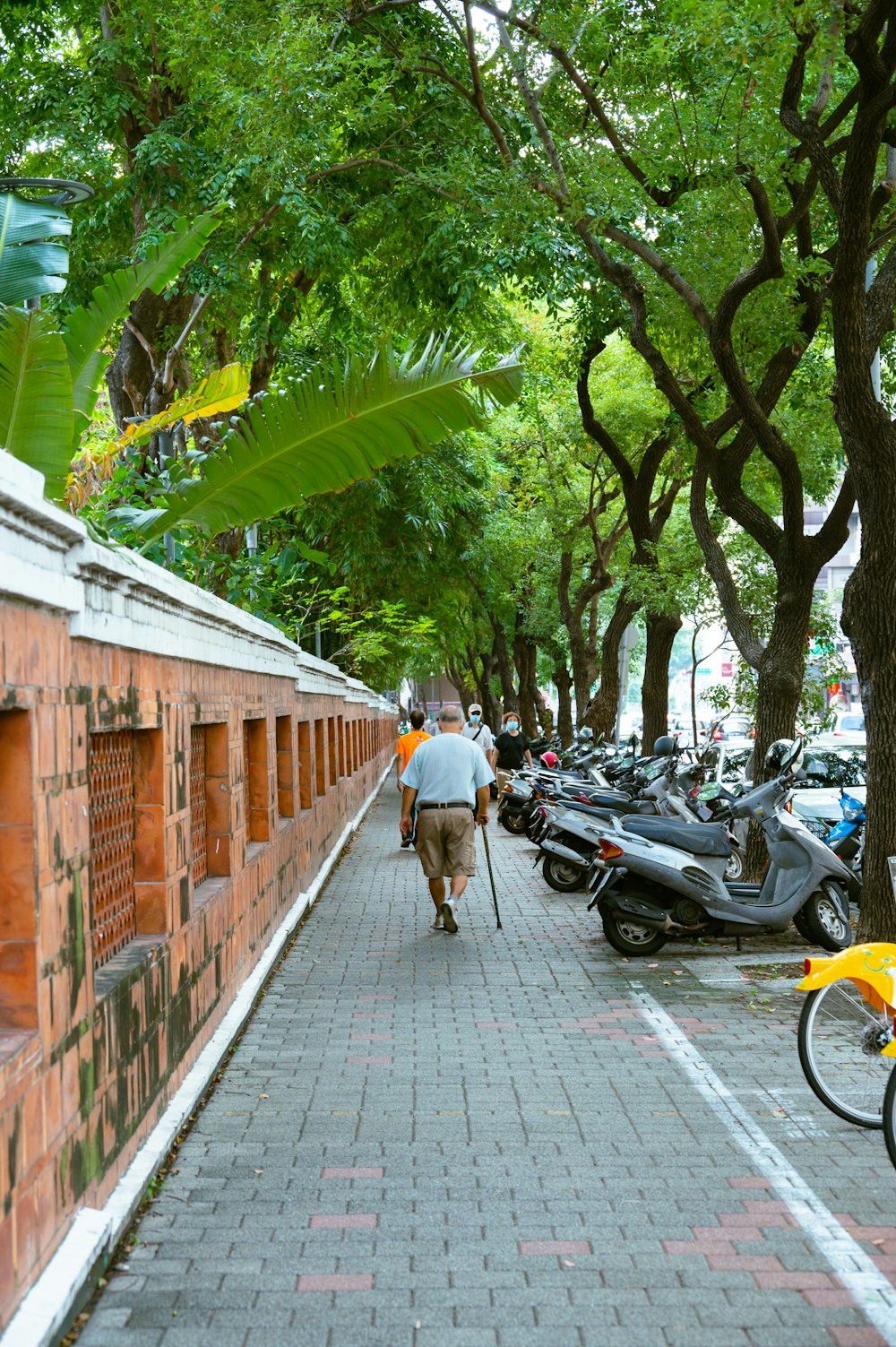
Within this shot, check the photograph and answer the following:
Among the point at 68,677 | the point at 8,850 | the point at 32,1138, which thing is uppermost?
the point at 68,677

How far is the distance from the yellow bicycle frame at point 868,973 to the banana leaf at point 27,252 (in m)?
4.52

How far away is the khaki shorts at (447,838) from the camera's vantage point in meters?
12.2

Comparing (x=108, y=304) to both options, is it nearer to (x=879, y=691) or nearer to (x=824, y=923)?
(x=879, y=691)

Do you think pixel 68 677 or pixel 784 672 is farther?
pixel 784 672

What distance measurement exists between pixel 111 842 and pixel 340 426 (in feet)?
8.67

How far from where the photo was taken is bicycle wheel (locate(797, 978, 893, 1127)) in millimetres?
6602

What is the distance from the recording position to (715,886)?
1091cm

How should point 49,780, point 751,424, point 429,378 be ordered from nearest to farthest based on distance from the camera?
point 49,780
point 429,378
point 751,424

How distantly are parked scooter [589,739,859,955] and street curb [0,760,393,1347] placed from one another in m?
3.46

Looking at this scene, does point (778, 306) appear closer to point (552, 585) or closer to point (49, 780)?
point (49, 780)

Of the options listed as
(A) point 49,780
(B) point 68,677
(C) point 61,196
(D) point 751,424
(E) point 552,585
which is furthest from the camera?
(E) point 552,585

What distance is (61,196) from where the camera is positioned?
325 inches

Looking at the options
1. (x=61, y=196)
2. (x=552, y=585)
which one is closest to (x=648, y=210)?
(x=61, y=196)

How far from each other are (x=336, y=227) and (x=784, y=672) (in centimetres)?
595
